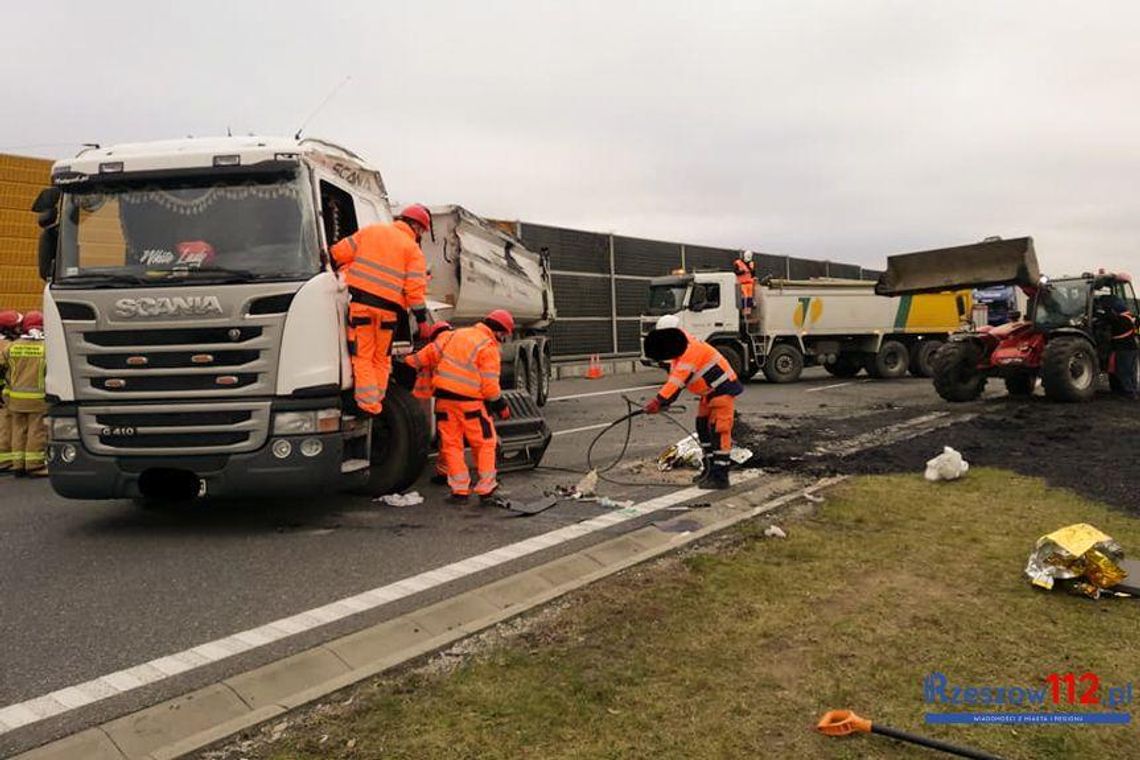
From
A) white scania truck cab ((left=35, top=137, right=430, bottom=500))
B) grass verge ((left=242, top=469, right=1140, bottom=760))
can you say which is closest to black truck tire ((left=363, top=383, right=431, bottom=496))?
white scania truck cab ((left=35, top=137, right=430, bottom=500))

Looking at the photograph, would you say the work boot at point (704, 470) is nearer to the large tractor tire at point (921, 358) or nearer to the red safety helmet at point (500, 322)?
the red safety helmet at point (500, 322)

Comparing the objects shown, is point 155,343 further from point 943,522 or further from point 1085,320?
point 1085,320

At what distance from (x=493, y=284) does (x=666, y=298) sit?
8050 millimetres

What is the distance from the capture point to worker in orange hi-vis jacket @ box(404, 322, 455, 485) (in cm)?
666

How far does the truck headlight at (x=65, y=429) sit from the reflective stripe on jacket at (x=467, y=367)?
256cm

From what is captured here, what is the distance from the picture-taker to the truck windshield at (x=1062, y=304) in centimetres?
1331

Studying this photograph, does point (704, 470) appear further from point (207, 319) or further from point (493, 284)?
point (493, 284)

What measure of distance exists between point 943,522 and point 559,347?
1642 cm

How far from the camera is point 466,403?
6.62m

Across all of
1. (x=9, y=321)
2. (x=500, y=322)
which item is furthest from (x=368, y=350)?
(x=9, y=321)

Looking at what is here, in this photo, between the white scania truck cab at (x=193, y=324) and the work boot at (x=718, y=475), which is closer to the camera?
the white scania truck cab at (x=193, y=324)

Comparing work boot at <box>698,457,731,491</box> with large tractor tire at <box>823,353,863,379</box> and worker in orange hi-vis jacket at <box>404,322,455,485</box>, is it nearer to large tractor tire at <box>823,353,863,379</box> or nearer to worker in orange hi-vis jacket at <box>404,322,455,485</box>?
worker in orange hi-vis jacket at <box>404,322,455,485</box>

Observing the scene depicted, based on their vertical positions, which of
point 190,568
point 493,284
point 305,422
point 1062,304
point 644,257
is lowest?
point 190,568

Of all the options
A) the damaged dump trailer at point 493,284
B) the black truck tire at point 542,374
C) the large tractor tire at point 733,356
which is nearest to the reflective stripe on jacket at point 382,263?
the damaged dump trailer at point 493,284
